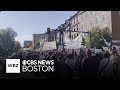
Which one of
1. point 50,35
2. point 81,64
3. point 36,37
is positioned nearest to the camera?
point 81,64

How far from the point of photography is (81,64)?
22.5ft

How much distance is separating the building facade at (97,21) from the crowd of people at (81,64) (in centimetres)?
47

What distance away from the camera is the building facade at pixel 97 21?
22.5 feet

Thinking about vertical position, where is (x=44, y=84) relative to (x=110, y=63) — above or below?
below

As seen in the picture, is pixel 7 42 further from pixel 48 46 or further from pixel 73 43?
pixel 73 43

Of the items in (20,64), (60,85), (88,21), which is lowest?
(60,85)

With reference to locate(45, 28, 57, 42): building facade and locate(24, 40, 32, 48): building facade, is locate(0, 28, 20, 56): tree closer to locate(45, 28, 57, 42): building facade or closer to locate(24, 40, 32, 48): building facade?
locate(24, 40, 32, 48): building facade

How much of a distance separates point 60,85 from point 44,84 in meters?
0.42

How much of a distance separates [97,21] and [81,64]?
1223 mm

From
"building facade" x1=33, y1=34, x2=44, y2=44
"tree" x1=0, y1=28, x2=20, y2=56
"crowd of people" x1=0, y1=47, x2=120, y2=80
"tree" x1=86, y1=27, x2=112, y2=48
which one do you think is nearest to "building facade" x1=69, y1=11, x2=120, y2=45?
"tree" x1=86, y1=27, x2=112, y2=48

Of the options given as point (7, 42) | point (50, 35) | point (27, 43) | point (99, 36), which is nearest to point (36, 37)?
point (27, 43)

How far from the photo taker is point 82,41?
7086mm
